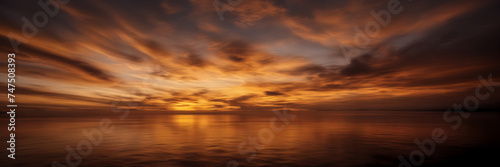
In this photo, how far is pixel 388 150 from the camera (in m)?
21.0

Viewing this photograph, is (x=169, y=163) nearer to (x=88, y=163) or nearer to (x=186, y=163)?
(x=186, y=163)

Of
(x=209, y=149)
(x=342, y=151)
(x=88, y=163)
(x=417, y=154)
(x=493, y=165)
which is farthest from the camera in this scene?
(x=209, y=149)

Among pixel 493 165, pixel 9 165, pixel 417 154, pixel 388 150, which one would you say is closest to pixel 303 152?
pixel 388 150

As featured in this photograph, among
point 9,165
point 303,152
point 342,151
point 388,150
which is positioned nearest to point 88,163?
point 9,165

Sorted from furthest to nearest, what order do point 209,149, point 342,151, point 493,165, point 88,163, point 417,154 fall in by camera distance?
point 209,149 → point 342,151 → point 417,154 → point 88,163 → point 493,165

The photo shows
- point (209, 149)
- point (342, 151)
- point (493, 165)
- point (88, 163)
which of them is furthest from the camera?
point (209, 149)

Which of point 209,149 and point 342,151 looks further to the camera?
point 209,149

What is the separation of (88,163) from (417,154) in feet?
84.9

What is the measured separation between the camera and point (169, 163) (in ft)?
53.7

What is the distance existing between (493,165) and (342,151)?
9526 millimetres

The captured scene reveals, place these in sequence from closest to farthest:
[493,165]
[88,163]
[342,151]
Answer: [493,165] < [88,163] < [342,151]

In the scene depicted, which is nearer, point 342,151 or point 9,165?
point 9,165

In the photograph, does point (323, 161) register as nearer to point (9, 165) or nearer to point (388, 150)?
point (388, 150)

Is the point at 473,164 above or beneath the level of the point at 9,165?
beneath
